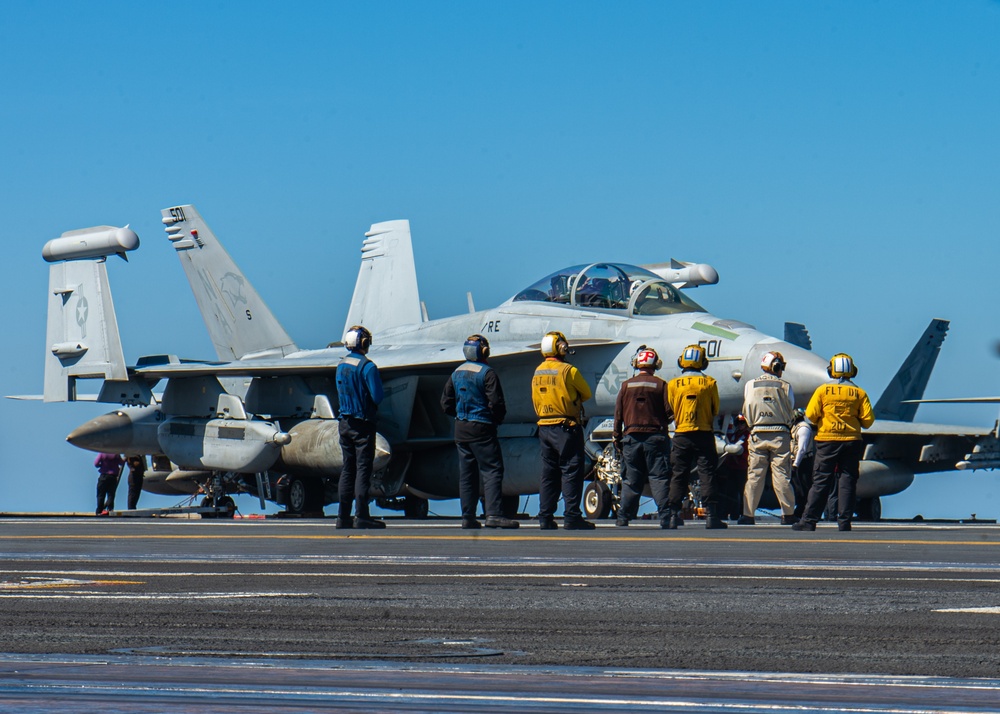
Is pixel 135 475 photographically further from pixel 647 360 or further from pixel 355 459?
pixel 647 360

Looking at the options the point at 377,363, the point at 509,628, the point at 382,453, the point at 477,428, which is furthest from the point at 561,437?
the point at 509,628

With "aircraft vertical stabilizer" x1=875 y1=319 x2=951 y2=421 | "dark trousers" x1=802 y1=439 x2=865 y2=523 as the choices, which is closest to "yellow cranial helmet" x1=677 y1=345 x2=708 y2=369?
"dark trousers" x1=802 y1=439 x2=865 y2=523

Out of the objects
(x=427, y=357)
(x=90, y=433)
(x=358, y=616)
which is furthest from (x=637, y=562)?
(x=90, y=433)

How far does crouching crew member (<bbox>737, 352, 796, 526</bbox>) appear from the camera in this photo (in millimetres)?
15172

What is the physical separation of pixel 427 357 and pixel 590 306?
8.08 feet

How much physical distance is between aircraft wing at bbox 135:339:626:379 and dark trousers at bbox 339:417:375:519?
544 cm

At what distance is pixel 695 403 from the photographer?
14023mm

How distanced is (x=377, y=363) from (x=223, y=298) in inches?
256

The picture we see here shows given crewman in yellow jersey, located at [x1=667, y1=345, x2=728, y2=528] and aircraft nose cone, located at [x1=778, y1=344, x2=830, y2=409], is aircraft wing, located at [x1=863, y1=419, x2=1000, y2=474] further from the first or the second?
crewman in yellow jersey, located at [x1=667, y1=345, x2=728, y2=528]

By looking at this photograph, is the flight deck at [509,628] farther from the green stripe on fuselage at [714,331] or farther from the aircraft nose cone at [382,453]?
the aircraft nose cone at [382,453]

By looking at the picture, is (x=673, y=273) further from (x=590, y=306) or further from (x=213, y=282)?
(x=213, y=282)

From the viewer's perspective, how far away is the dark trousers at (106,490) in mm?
27156

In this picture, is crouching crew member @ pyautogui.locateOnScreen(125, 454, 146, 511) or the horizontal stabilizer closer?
crouching crew member @ pyautogui.locateOnScreen(125, 454, 146, 511)

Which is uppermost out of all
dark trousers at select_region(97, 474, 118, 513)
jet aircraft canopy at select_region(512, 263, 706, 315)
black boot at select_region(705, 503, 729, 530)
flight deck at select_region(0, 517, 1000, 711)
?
jet aircraft canopy at select_region(512, 263, 706, 315)
